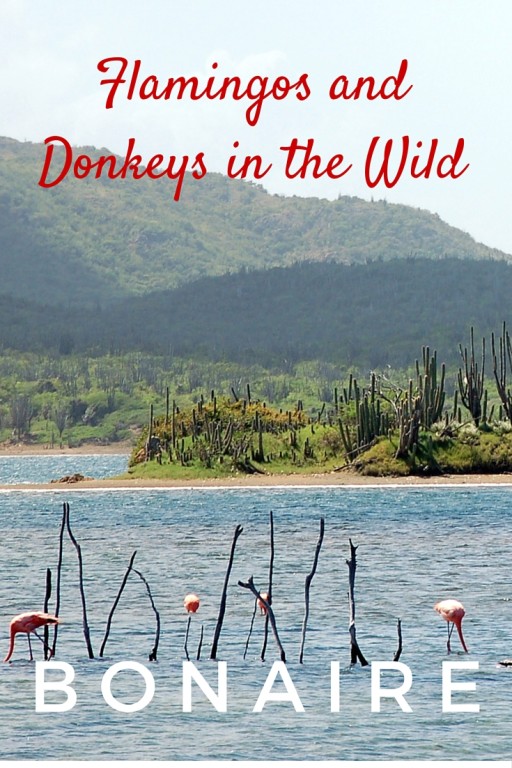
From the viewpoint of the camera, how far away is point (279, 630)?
1131 inches

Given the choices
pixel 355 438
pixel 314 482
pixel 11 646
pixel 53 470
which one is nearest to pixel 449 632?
pixel 11 646

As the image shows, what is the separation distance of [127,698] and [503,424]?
187 ft

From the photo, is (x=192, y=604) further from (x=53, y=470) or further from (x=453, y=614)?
(x=53, y=470)

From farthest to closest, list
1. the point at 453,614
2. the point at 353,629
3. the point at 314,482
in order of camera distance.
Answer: the point at 314,482, the point at 453,614, the point at 353,629

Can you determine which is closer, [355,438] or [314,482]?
[314,482]

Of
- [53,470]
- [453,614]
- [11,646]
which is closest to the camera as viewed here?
[11,646]

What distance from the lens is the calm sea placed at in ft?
67.1

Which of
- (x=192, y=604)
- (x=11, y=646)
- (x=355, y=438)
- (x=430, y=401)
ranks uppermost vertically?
(x=430, y=401)

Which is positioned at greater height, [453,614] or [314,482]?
[314,482]

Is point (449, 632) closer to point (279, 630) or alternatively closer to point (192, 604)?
point (279, 630)

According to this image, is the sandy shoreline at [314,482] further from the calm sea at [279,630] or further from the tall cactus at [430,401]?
the calm sea at [279,630]

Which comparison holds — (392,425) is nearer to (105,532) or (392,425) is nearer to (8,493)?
(8,493)

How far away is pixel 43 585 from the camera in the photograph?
3628cm

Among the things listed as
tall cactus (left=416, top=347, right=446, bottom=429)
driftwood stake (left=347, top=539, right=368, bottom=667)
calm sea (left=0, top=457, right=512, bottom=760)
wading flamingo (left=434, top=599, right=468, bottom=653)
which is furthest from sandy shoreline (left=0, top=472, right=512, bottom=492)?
driftwood stake (left=347, top=539, right=368, bottom=667)
